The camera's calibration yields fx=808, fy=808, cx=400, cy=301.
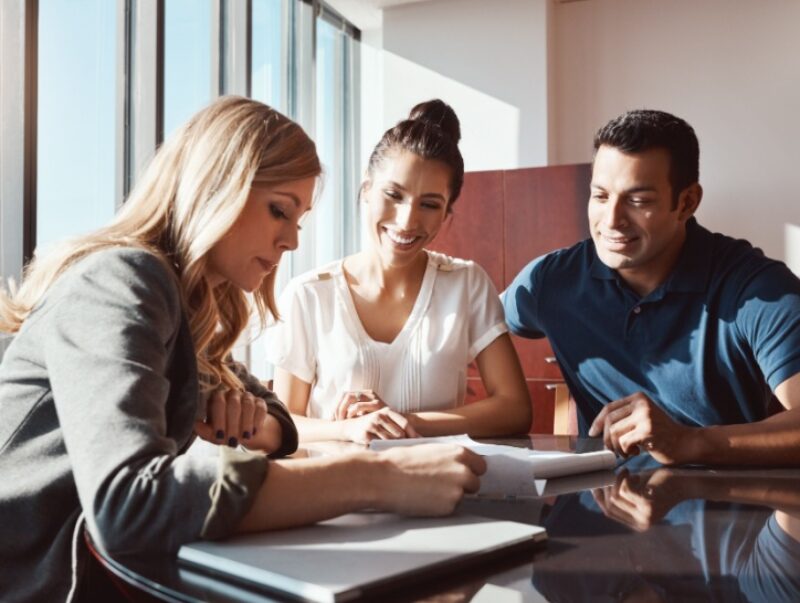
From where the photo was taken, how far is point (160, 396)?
0.84 metres

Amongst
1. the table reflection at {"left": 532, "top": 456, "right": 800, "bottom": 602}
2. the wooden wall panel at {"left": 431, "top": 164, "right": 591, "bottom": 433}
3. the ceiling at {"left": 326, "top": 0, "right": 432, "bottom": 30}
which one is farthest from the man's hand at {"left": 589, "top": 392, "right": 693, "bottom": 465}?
the ceiling at {"left": 326, "top": 0, "right": 432, "bottom": 30}

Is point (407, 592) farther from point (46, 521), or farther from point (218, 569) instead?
point (46, 521)

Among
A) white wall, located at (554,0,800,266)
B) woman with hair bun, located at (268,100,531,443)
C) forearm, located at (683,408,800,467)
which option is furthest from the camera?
white wall, located at (554,0,800,266)

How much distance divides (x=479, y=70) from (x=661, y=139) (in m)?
3.55

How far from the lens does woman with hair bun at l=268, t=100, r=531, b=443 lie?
2027 mm

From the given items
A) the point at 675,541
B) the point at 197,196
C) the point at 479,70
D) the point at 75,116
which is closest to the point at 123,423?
the point at 197,196

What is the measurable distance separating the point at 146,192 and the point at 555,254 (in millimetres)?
1241

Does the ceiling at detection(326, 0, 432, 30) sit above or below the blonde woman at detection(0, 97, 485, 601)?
above

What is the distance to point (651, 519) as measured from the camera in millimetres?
931

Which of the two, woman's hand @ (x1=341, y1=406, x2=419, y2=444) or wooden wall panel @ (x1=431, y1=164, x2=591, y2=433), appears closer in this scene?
woman's hand @ (x1=341, y1=406, x2=419, y2=444)

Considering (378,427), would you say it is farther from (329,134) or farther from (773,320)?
(329,134)

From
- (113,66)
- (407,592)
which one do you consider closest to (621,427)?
(407,592)

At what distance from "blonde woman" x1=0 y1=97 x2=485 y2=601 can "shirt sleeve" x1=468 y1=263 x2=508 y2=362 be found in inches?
36.3

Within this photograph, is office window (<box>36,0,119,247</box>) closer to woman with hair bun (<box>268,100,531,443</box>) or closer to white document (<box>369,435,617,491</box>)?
woman with hair bun (<box>268,100,531,443</box>)
